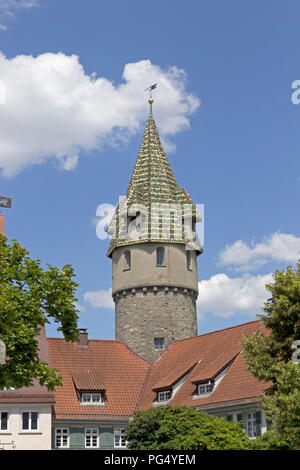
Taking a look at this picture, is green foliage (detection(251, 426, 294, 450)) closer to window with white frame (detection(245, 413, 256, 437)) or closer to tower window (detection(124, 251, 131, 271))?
window with white frame (detection(245, 413, 256, 437))

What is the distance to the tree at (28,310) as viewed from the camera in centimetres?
2822

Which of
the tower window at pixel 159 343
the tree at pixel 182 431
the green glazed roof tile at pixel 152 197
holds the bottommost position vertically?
the tree at pixel 182 431

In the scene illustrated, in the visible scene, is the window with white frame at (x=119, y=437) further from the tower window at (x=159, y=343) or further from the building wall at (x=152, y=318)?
the tower window at (x=159, y=343)

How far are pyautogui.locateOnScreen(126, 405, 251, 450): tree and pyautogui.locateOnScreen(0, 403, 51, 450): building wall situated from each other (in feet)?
25.4

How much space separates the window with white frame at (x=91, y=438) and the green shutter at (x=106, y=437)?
0.99 ft

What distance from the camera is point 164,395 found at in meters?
56.4

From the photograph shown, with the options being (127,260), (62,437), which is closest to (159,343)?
(127,260)

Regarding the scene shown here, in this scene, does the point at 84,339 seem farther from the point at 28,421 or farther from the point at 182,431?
the point at 182,431

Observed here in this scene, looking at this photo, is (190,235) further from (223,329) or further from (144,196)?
(223,329)

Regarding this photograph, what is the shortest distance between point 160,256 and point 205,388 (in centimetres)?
1583

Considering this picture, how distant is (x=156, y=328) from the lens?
211 feet

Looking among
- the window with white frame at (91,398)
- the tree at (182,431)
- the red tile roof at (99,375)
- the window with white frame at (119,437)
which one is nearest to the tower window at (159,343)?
the red tile roof at (99,375)
